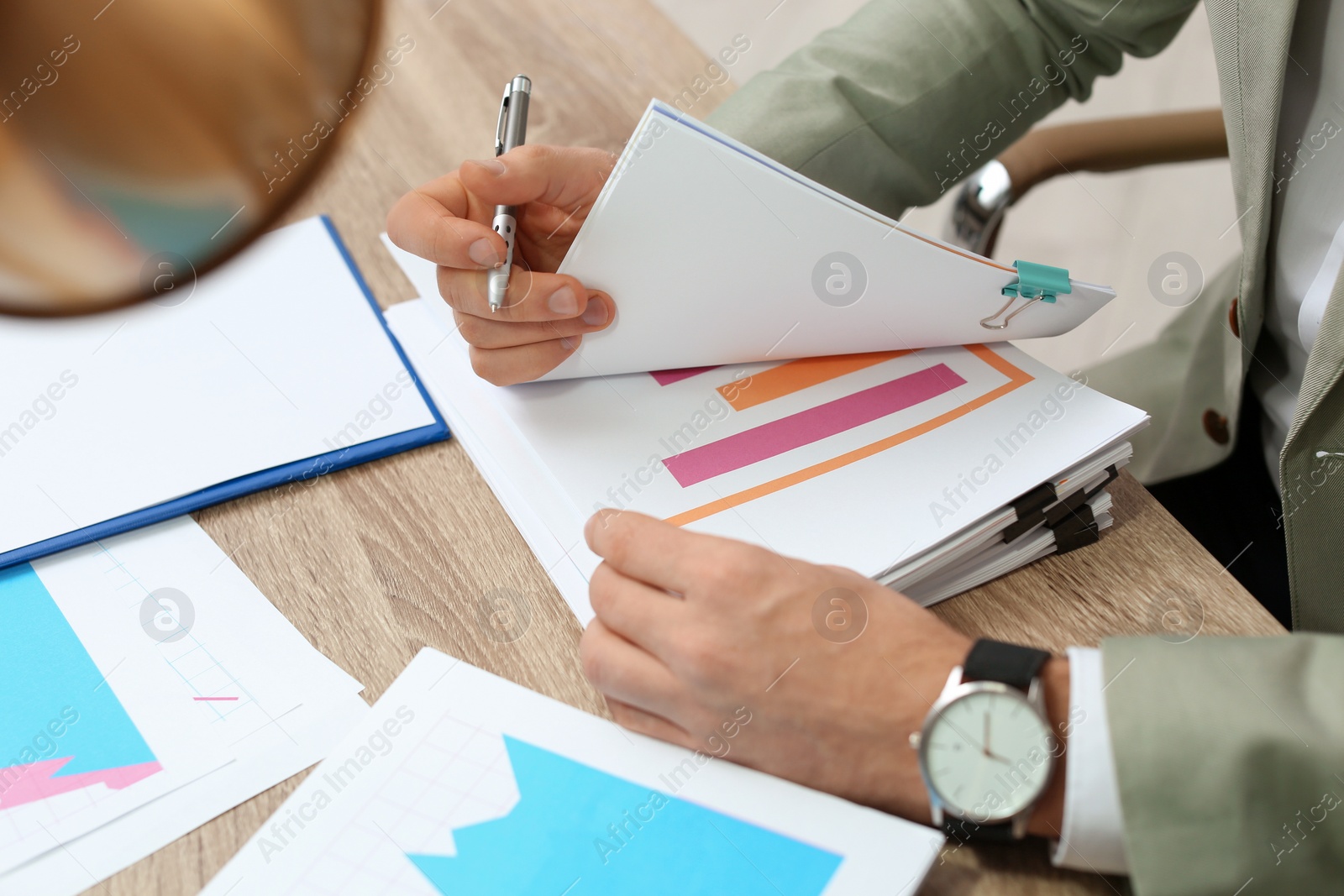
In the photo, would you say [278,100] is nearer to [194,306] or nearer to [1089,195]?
[194,306]

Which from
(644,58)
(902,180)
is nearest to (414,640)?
(902,180)

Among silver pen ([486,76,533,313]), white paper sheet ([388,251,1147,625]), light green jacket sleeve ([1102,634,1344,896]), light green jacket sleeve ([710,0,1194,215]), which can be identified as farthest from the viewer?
light green jacket sleeve ([710,0,1194,215])

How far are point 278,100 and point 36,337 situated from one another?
0.74 metres

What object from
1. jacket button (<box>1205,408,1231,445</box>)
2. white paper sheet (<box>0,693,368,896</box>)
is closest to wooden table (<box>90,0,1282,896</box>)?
white paper sheet (<box>0,693,368,896</box>)

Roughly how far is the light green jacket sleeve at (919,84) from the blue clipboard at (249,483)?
41 centimetres

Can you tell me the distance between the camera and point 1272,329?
2.89ft

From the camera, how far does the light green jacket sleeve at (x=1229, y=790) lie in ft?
1.55

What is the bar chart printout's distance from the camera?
0.52 metres

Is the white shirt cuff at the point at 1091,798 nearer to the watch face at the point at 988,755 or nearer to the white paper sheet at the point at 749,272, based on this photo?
the watch face at the point at 988,755

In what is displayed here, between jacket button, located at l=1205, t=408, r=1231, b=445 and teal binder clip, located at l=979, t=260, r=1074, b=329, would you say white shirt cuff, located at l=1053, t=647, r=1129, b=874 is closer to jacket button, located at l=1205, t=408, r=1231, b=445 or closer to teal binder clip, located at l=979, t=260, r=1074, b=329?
teal binder clip, located at l=979, t=260, r=1074, b=329

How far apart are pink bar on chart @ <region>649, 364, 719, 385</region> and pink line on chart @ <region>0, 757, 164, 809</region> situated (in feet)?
1.40

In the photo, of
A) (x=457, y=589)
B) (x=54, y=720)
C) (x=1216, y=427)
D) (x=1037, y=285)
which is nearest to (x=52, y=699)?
(x=54, y=720)

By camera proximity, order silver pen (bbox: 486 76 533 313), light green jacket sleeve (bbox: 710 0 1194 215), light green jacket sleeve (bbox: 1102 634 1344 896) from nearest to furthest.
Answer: light green jacket sleeve (bbox: 1102 634 1344 896)
silver pen (bbox: 486 76 533 313)
light green jacket sleeve (bbox: 710 0 1194 215)

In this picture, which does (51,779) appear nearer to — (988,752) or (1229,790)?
(988,752)
